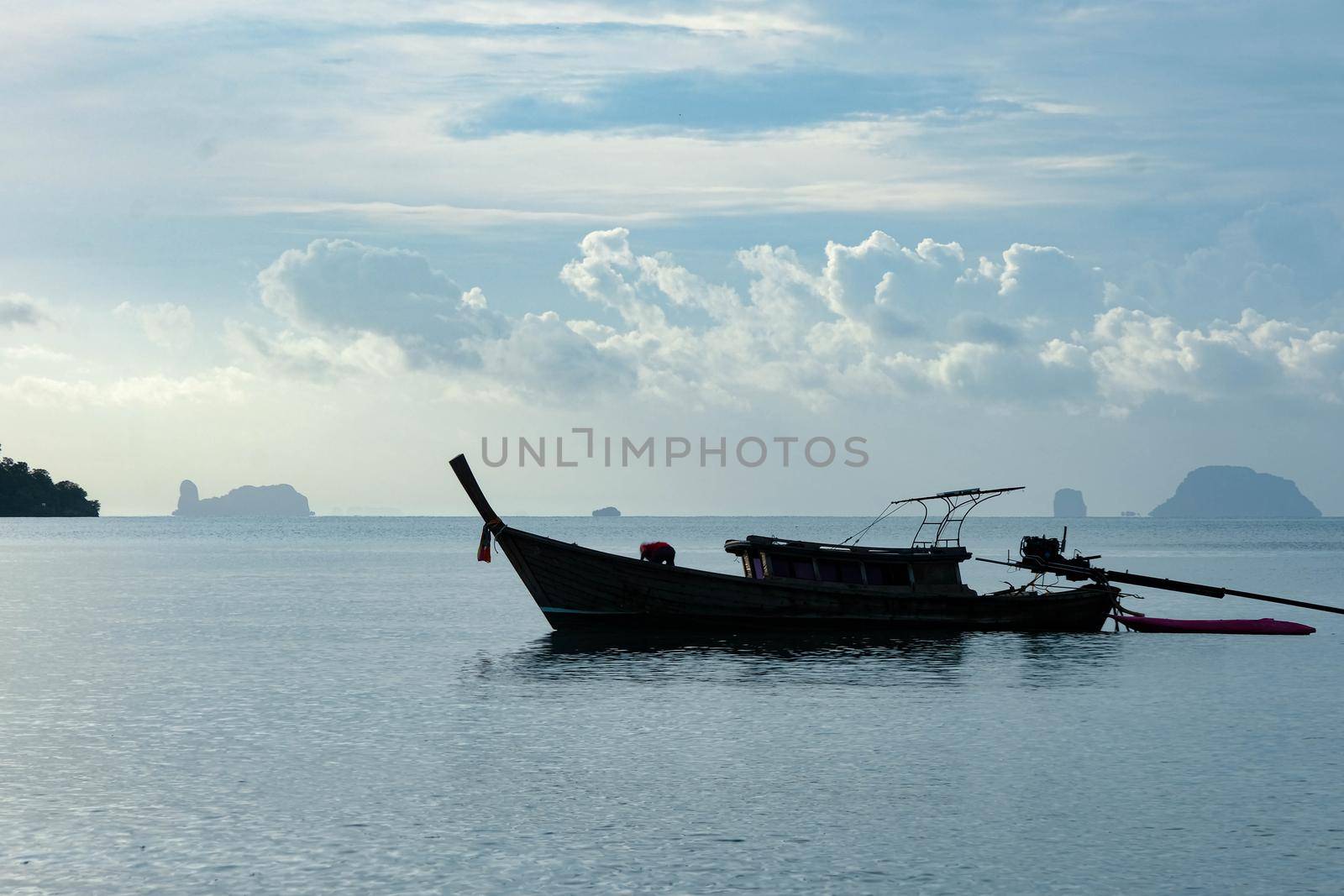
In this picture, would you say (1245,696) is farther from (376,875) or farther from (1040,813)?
(376,875)

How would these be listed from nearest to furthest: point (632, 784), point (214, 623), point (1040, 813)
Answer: point (1040, 813), point (632, 784), point (214, 623)

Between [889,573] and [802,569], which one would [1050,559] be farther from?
[802,569]

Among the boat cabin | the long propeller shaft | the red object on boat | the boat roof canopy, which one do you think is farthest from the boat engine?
the boat cabin

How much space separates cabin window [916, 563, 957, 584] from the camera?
4447 cm

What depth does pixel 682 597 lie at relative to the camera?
141ft

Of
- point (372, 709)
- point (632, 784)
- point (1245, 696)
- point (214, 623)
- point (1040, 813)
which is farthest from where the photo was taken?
point (214, 623)

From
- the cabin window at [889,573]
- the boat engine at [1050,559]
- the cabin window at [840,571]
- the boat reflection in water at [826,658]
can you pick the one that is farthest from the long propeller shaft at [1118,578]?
the cabin window at [840,571]

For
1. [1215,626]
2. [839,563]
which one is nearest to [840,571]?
[839,563]

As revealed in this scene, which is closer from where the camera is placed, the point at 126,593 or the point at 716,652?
the point at 716,652

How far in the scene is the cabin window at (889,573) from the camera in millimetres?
43969

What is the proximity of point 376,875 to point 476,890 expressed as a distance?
4.63 feet

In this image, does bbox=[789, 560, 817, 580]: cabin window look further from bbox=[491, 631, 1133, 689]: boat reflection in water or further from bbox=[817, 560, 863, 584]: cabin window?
bbox=[491, 631, 1133, 689]: boat reflection in water

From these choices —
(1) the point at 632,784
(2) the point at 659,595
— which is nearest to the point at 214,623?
(2) the point at 659,595

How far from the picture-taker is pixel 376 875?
16719 mm
